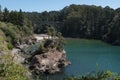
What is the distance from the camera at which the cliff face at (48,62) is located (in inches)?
2883

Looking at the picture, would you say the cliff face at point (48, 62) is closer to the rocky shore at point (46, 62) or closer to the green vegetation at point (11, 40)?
the rocky shore at point (46, 62)

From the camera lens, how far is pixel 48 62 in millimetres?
76500

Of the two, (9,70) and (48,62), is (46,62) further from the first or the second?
(9,70)

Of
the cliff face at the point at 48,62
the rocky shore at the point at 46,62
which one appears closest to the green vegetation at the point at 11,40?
the rocky shore at the point at 46,62

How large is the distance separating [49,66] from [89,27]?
4928 inches

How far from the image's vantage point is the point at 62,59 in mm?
83125

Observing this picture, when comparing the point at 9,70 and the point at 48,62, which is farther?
the point at 48,62

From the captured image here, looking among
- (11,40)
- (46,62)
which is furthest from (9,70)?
(11,40)

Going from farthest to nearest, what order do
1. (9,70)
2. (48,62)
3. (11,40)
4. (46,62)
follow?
(11,40) < (48,62) < (46,62) < (9,70)

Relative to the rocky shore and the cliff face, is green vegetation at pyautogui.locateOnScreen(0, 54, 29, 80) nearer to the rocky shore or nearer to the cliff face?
the rocky shore

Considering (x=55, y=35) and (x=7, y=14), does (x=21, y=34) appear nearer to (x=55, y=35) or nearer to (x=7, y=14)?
(x=7, y=14)

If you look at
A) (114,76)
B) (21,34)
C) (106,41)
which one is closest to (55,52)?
(21,34)

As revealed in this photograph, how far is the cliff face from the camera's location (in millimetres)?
73219

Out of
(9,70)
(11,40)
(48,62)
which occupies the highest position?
(9,70)
